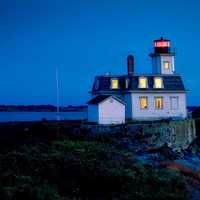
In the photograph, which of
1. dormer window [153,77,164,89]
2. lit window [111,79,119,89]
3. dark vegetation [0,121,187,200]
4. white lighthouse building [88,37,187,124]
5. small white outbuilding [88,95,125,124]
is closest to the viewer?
dark vegetation [0,121,187,200]

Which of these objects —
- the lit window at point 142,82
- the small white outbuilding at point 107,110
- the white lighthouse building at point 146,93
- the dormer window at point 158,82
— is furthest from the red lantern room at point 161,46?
the small white outbuilding at point 107,110

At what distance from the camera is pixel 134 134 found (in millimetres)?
28500

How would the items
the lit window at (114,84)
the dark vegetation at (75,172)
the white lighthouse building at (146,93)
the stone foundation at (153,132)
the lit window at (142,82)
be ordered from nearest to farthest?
the dark vegetation at (75,172) → the stone foundation at (153,132) → the white lighthouse building at (146,93) → the lit window at (142,82) → the lit window at (114,84)

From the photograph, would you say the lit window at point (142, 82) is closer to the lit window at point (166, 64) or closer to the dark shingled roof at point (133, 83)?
the dark shingled roof at point (133, 83)

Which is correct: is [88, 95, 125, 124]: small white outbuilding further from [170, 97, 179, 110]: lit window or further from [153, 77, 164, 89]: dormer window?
[170, 97, 179, 110]: lit window

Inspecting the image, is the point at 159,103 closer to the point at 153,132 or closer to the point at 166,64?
the point at 166,64

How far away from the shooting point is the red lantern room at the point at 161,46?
127ft

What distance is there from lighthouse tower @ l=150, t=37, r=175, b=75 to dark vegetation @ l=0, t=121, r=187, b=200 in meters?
12.9

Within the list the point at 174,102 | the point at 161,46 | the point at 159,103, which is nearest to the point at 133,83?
the point at 159,103

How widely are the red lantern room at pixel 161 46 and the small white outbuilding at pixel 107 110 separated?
9191mm

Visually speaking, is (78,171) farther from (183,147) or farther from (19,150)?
(183,147)

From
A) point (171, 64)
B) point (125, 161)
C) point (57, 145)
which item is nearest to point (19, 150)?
point (57, 145)

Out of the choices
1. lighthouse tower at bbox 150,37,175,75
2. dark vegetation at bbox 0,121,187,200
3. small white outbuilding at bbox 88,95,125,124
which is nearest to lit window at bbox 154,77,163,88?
lighthouse tower at bbox 150,37,175,75

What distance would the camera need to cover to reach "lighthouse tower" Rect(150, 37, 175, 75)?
3819 centimetres
